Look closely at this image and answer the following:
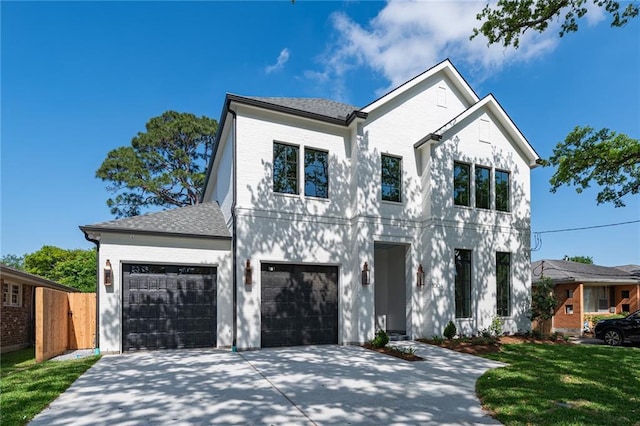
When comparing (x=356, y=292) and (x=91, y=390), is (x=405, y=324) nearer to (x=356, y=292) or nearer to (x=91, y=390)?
(x=356, y=292)

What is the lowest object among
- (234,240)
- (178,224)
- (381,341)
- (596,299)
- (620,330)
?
(596,299)

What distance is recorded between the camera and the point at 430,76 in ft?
48.6

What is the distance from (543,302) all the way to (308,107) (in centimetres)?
1122

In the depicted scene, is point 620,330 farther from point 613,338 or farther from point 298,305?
point 298,305

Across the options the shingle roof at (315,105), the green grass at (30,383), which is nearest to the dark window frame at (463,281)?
the shingle roof at (315,105)

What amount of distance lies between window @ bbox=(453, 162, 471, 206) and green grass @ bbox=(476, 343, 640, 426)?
5602 mm

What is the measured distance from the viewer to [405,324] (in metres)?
14.6

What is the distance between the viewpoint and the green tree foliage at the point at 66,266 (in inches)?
1188

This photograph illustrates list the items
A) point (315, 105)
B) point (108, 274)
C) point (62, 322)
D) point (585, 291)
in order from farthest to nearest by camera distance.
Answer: point (585, 291) < point (315, 105) < point (62, 322) < point (108, 274)

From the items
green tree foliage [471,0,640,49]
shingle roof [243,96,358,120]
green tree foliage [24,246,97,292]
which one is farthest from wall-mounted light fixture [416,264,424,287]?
green tree foliage [24,246,97,292]

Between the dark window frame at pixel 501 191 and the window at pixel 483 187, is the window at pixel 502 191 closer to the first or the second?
the dark window frame at pixel 501 191

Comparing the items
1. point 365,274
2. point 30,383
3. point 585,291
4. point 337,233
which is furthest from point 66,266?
point 585,291

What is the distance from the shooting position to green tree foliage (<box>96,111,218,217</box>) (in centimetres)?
2794

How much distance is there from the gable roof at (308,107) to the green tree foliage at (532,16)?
14.9 ft
